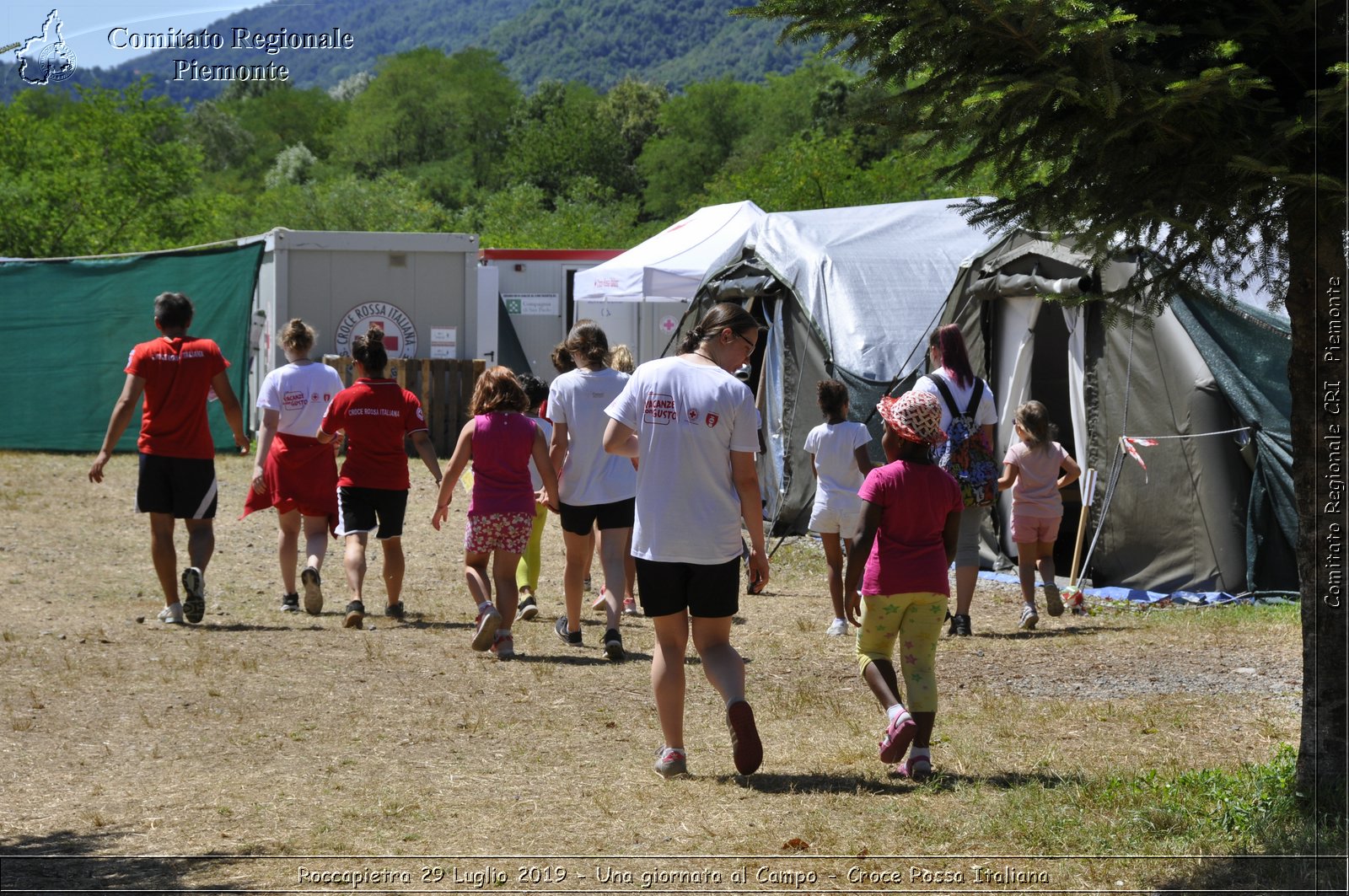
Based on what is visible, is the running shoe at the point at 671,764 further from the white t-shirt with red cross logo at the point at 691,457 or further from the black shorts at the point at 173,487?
the black shorts at the point at 173,487

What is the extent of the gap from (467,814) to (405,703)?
1.93 meters

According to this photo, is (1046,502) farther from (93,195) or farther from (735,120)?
(735,120)

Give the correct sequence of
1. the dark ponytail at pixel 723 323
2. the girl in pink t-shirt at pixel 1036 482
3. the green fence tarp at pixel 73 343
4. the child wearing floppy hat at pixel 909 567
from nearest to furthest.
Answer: the dark ponytail at pixel 723 323
the child wearing floppy hat at pixel 909 567
the girl in pink t-shirt at pixel 1036 482
the green fence tarp at pixel 73 343

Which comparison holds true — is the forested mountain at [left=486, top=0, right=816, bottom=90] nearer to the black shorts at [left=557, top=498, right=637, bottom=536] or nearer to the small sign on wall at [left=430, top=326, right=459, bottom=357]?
the small sign on wall at [left=430, top=326, right=459, bottom=357]

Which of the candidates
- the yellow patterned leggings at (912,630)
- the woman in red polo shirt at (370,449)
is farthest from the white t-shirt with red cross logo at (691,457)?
the woman in red polo shirt at (370,449)

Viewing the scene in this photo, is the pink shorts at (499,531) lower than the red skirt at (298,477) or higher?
lower

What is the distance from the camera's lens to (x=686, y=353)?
5.56 metres

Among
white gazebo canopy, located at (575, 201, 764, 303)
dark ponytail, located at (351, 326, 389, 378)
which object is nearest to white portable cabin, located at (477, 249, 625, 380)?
white gazebo canopy, located at (575, 201, 764, 303)

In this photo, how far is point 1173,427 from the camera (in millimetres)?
10242

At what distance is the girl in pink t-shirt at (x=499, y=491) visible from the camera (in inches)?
312

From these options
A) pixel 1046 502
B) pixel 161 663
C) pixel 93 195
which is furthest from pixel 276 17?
pixel 93 195

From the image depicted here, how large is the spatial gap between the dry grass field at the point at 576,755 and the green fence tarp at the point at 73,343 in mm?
9365

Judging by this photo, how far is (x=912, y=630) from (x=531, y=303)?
19.6m

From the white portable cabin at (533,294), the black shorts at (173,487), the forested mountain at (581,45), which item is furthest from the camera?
the forested mountain at (581,45)
